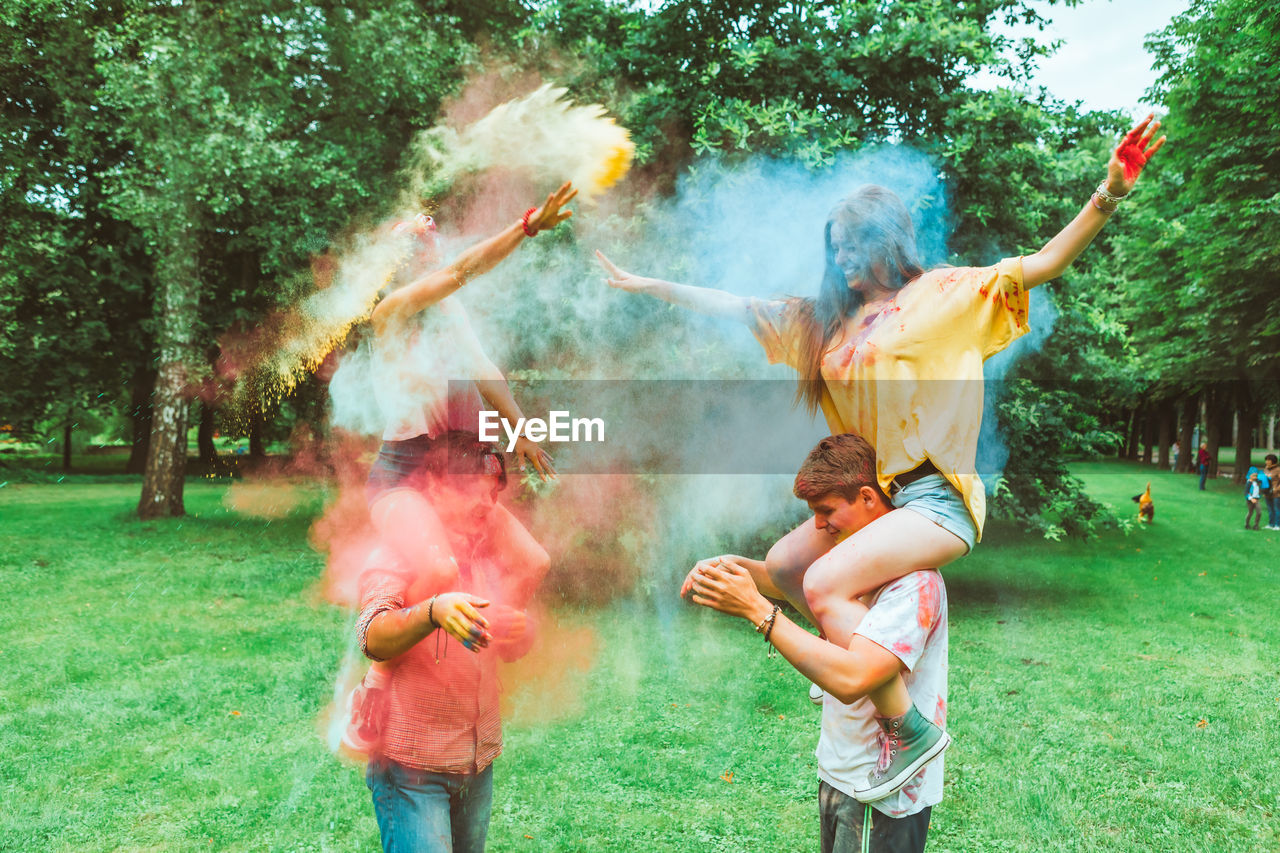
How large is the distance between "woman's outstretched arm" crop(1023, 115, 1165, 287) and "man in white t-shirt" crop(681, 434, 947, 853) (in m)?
0.77

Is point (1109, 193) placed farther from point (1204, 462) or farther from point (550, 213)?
point (1204, 462)

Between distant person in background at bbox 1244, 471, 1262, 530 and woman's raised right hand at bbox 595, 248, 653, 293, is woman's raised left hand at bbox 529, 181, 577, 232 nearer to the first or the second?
woman's raised right hand at bbox 595, 248, 653, 293

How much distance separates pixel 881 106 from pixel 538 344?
4.20m

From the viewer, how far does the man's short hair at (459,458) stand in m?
2.73

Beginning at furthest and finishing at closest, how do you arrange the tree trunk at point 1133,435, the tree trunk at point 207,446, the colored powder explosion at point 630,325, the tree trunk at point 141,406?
the tree trunk at point 1133,435 → the tree trunk at point 207,446 → the tree trunk at point 141,406 → the colored powder explosion at point 630,325

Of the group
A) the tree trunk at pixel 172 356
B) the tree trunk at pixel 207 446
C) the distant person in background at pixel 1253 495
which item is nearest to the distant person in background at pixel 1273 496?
the distant person in background at pixel 1253 495

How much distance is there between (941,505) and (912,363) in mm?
430

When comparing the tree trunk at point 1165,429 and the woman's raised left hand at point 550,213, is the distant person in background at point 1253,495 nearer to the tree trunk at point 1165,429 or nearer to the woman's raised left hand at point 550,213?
the tree trunk at point 1165,429

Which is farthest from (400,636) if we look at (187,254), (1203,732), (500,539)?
(187,254)

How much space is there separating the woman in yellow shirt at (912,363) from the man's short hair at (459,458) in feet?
3.70

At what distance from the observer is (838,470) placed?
2.46 m

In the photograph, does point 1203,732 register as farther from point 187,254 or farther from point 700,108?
point 187,254

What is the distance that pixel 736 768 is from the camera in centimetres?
579

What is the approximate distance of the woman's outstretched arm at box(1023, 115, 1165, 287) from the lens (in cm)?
223
